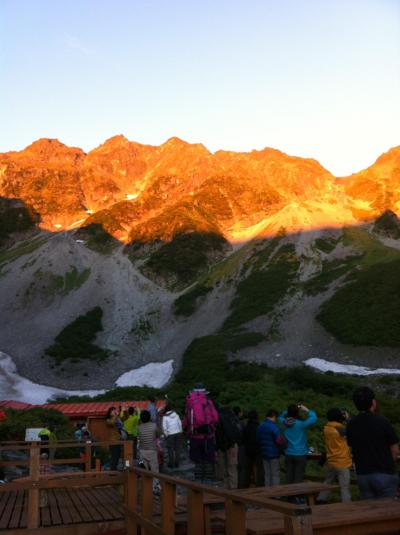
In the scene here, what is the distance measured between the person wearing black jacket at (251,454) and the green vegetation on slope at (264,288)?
199ft

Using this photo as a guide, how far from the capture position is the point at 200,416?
12172 mm

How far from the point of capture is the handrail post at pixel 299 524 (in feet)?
11.5

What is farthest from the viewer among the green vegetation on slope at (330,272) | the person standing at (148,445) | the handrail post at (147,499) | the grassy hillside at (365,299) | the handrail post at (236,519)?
the green vegetation on slope at (330,272)

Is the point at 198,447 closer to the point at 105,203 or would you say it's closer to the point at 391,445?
the point at 391,445

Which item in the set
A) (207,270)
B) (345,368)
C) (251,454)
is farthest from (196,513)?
(207,270)

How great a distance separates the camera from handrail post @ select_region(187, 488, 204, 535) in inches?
202

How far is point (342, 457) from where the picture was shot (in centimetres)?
997

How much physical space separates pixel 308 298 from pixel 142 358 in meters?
26.7

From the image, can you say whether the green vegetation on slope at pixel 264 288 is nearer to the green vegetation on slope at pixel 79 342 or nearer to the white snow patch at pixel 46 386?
the white snow patch at pixel 46 386

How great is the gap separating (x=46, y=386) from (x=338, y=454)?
191ft

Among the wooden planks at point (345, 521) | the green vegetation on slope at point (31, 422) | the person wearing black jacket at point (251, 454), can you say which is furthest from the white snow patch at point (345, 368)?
the wooden planks at point (345, 521)

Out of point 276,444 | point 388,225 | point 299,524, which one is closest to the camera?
point 299,524

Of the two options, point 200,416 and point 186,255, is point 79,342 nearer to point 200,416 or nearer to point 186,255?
point 186,255

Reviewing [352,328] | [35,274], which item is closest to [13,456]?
[352,328]
